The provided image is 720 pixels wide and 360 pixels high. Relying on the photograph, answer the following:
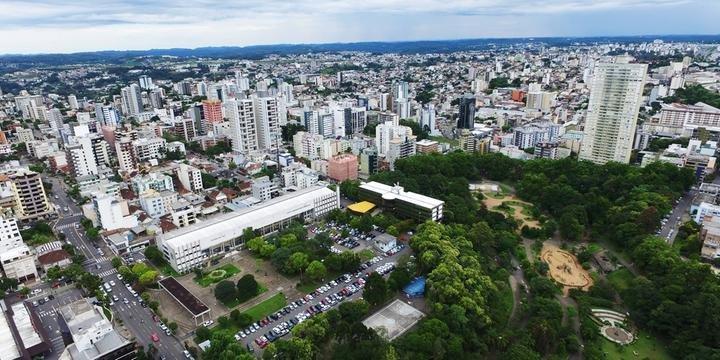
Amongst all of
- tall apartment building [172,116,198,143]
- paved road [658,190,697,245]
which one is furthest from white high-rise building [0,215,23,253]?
paved road [658,190,697,245]

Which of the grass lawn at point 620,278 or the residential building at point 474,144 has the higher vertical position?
the residential building at point 474,144

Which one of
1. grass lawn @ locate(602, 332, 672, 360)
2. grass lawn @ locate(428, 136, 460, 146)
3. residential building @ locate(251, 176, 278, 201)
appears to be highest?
residential building @ locate(251, 176, 278, 201)

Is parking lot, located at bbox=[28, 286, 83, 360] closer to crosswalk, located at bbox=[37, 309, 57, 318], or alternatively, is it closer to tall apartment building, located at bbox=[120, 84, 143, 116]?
crosswalk, located at bbox=[37, 309, 57, 318]

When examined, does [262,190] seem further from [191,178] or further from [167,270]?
[167,270]

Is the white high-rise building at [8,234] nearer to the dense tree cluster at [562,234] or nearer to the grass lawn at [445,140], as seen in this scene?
the dense tree cluster at [562,234]

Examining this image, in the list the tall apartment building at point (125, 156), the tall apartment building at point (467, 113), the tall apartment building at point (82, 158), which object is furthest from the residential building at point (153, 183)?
the tall apartment building at point (467, 113)

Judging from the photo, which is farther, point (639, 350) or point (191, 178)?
point (191, 178)

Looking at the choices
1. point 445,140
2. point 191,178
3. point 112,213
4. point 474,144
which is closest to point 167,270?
point 112,213
